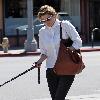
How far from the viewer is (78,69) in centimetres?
623

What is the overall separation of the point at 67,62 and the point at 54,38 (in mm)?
353

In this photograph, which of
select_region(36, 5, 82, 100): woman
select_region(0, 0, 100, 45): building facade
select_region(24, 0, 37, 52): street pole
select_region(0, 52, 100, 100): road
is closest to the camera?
select_region(36, 5, 82, 100): woman

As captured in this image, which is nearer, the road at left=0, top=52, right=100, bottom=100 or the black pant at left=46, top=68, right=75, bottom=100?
the black pant at left=46, top=68, right=75, bottom=100

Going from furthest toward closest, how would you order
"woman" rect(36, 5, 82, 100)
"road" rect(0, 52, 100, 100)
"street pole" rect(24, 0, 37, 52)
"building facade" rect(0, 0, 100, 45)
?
"building facade" rect(0, 0, 100, 45) → "street pole" rect(24, 0, 37, 52) → "road" rect(0, 52, 100, 100) → "woman" rect(36, 5, 82, 100)

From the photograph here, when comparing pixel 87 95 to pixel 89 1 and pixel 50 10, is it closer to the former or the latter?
pixel 50 10

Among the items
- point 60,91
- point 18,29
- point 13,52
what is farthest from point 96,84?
point 18,29

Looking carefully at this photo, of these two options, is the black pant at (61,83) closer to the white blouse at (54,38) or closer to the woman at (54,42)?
the woman at (54,42)

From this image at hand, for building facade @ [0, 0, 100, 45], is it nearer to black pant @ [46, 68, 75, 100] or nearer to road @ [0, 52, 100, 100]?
road @ [0, 52, 100, 100]

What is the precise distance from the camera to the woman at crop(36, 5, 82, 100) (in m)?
6.19

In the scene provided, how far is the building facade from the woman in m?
21.0

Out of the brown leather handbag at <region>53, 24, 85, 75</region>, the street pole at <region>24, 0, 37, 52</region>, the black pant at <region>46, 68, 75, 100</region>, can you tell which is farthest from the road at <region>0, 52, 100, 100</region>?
the street pole at <region>24, 0, 37, 52</region>

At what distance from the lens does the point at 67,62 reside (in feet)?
20.4

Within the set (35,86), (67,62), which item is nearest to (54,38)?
(67,62)

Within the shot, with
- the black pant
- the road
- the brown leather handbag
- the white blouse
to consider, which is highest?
the white blouse
